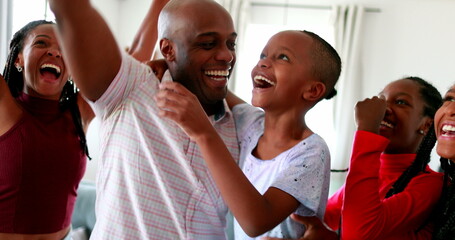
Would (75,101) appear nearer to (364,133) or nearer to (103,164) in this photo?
(103,164)

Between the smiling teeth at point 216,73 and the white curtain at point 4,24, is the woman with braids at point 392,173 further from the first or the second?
the white curtain at point 4,24

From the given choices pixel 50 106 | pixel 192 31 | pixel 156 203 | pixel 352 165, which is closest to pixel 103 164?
pixel 156 203

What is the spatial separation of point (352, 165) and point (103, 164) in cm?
64

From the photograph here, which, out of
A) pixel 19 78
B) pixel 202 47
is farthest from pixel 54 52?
pixel 202 47

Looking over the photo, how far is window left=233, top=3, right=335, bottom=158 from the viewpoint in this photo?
502 centimetres

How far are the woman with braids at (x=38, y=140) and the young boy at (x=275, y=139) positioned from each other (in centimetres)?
72

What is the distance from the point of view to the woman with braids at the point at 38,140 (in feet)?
4.88

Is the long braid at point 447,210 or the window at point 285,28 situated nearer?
the long braid at point 447,210

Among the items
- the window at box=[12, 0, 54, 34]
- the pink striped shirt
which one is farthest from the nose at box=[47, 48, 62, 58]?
the window at box=[12, 0, 54, 34]

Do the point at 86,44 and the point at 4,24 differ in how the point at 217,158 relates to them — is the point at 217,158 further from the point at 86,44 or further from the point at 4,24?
the point at 4,24

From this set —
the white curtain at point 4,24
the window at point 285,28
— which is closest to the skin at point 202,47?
the white curtain at point 4,24

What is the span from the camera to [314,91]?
3.82 ft

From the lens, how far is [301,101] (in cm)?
115

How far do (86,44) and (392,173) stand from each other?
1010mm
